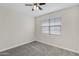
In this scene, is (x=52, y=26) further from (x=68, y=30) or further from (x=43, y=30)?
(x=68, y=30)

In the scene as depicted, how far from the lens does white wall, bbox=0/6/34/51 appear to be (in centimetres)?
266

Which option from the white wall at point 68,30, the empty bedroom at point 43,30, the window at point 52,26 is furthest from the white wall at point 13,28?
the white wall at point 68,30

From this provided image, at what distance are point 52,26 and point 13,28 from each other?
203 cm

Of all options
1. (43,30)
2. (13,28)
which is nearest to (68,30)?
(43,30)

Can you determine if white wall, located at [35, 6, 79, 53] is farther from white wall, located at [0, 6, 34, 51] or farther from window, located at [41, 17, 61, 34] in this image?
white wall, located at [0, 6, 34, 51]

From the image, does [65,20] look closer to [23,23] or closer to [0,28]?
[23,23]

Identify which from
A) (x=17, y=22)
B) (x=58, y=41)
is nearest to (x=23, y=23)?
(x=17, y=22)

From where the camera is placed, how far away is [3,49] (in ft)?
8.78

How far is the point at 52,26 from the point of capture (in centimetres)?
354

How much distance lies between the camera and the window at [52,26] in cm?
322

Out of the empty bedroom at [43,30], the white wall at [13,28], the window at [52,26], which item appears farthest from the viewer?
the window at [52,26]

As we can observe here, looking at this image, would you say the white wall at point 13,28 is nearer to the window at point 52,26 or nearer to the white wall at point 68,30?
the window at point 52,26

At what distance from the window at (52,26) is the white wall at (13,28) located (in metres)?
0.93

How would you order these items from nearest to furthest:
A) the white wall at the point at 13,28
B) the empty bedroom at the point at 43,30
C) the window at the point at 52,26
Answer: the empty bedroom at the point at 43,30 → the white wall at the point at 13,28 → the window at the point at 52,26
